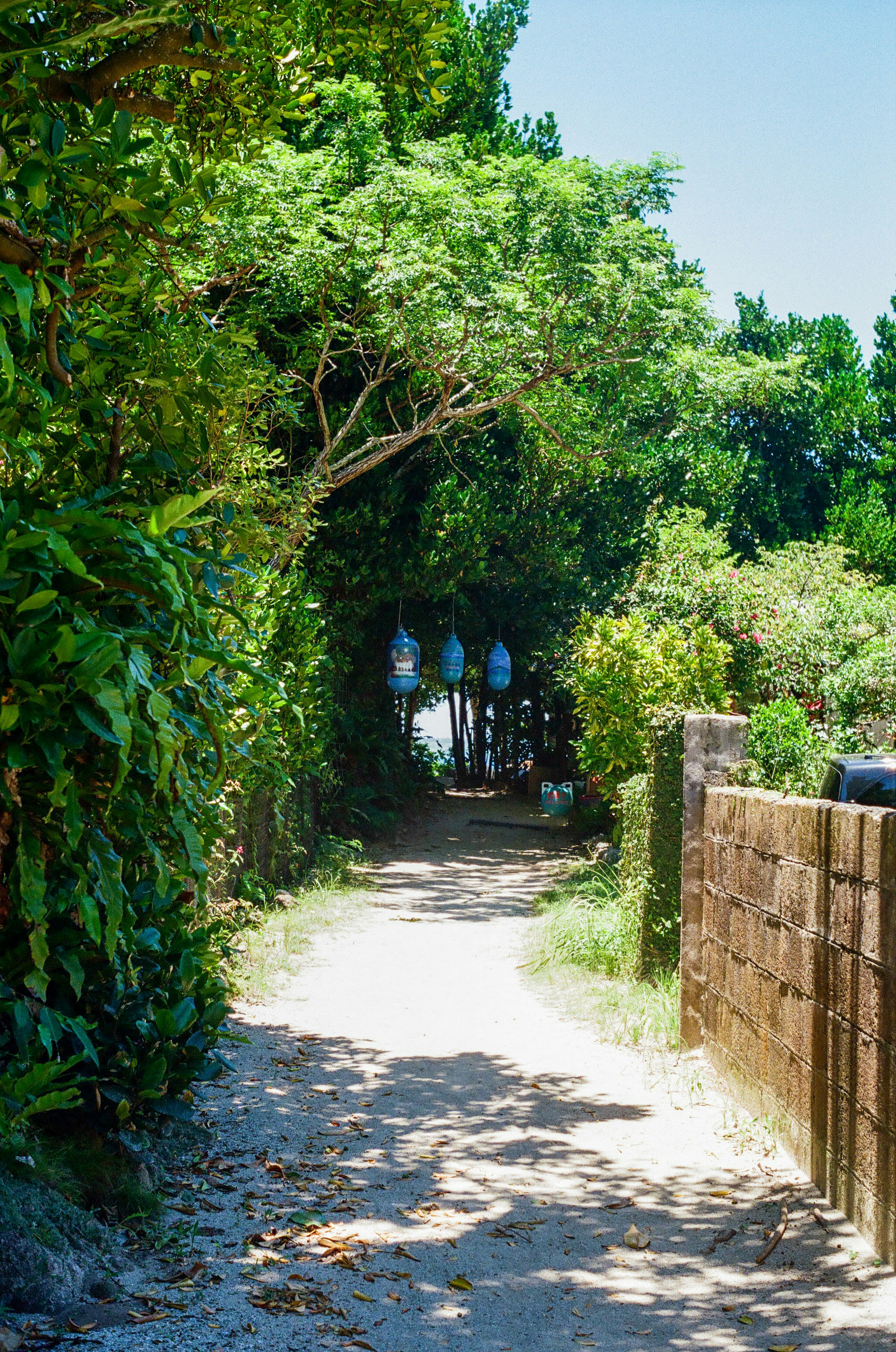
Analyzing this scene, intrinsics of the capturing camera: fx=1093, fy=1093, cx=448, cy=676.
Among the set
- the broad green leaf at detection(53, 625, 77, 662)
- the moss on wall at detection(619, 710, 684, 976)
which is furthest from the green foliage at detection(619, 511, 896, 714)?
the broad green leaf at detection(53, 625, 77, 662)

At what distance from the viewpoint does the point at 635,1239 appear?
4.01m

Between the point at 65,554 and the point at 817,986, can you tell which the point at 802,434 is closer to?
the point at 817,986

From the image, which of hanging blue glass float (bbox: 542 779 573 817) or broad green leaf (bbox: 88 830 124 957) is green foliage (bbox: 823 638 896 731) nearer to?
hanging blue glass float (bbox: 542 779 573 817)

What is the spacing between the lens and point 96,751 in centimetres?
368

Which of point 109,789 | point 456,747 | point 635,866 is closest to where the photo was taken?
point 109,789

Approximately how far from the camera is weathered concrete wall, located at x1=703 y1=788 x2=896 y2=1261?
3.63 metres

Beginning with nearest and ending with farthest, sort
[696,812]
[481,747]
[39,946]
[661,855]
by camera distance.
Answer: [39,946] < [696,812] < [661,855] < [481,747]

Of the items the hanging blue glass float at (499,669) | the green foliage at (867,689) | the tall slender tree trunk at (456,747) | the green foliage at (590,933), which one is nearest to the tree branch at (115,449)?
the green foliage at (590,933)

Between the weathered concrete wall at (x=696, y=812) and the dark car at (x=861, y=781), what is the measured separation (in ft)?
2.86

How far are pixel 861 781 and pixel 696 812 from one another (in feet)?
4.27

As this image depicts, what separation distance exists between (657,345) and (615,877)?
23.1ft

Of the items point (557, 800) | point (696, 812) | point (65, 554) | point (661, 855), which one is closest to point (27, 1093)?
point (65, 554)

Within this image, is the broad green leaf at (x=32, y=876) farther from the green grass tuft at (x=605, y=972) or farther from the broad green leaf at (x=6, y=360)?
the green grass tuft at (x=605, y=972)

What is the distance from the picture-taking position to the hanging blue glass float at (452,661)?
51.7 feet
